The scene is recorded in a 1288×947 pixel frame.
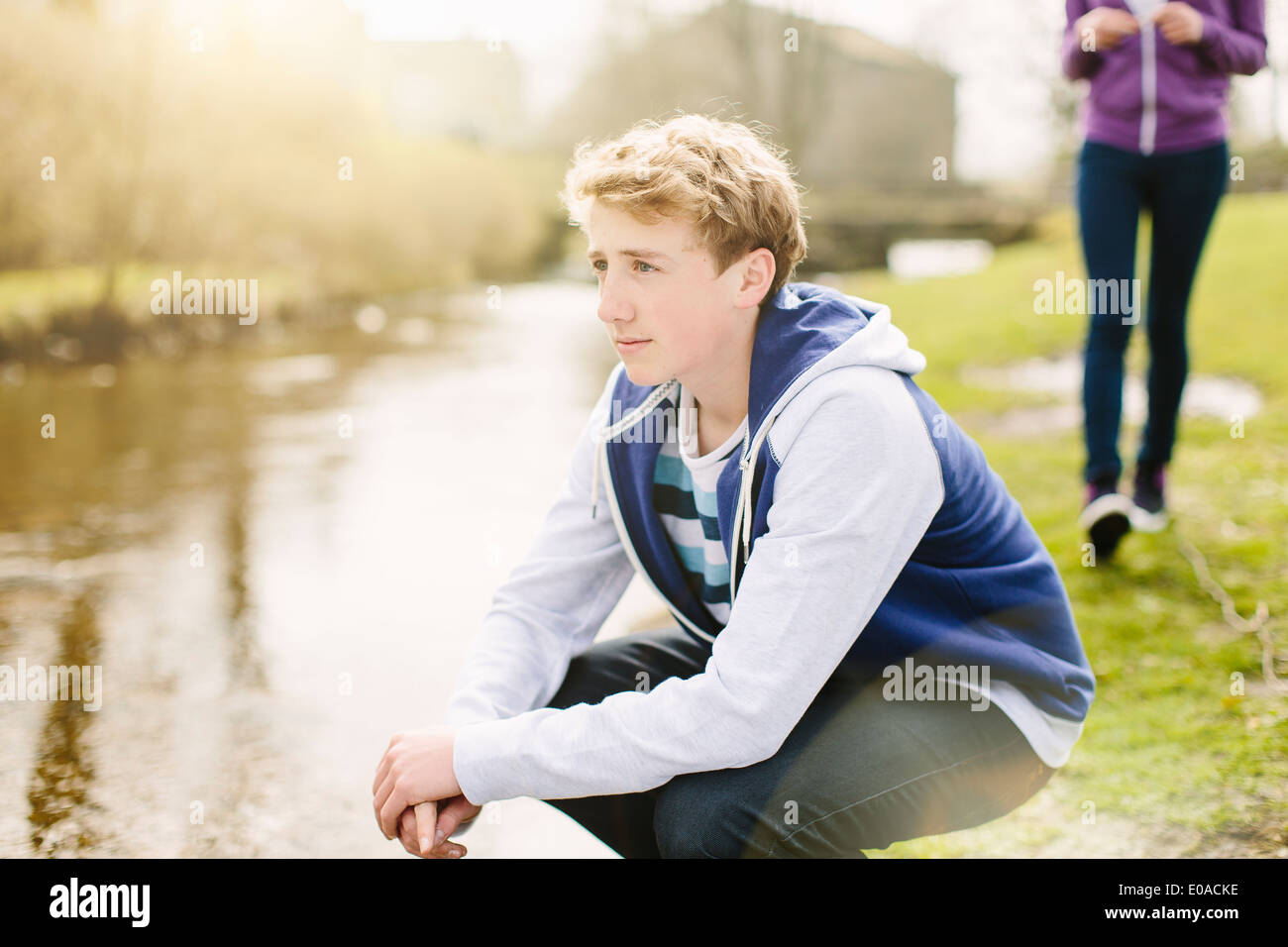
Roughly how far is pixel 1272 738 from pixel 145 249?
11.5m

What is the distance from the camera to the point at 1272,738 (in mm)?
2518

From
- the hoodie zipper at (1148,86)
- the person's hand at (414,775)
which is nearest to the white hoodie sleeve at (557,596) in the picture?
the person's hand at (414,775)

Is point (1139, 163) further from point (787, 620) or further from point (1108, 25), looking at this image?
point (787, 620)

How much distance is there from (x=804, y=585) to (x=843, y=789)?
1.01 ft

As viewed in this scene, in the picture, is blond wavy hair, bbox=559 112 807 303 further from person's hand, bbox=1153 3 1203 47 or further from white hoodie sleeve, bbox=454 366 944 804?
person's hand, bbox=1153 3 1203 47

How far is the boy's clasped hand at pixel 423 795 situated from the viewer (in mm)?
1655

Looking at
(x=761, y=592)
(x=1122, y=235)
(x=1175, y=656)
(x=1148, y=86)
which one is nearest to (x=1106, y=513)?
(x=1175, y=656)

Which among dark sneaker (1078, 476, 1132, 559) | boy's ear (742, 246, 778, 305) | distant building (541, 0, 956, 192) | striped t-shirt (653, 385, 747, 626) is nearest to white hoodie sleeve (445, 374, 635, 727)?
striped t-shirt (653, 385, 747, 626)

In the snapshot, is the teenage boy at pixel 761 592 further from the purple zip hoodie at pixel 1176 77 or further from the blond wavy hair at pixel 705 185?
the purple zip hoodie at pixel 1176 77

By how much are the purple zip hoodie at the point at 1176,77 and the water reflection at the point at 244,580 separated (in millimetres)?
2494

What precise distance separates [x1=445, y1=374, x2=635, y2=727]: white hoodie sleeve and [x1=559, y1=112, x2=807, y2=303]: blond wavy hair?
1.25ft

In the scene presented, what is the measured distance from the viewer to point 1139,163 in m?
3.39
